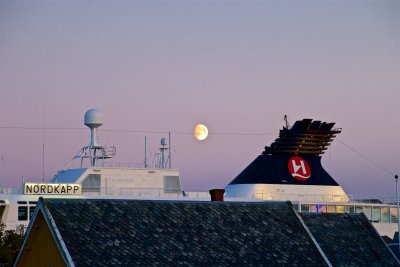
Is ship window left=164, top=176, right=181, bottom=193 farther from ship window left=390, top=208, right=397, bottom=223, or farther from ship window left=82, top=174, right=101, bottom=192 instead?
ship window left=390, top=208, right=397, bottom=223

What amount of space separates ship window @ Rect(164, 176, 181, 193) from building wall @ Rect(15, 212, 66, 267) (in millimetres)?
42247

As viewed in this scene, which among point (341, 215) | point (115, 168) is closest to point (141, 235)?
point (341, 215)

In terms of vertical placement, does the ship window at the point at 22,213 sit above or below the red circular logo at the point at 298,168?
below

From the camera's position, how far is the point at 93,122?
7525 centimetres

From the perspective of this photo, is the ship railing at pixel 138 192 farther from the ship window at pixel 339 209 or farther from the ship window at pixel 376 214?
the ship window at pixel 376 214

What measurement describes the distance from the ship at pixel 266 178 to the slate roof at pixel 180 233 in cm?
3569

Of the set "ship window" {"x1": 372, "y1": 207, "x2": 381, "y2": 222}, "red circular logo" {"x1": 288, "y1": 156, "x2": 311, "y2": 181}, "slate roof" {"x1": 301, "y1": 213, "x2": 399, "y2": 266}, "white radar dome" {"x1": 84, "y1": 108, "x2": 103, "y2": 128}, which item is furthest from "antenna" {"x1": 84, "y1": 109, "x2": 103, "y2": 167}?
"slate roof" {"x1": 301, "y1": 213, "x2": 399, "y2": 266}

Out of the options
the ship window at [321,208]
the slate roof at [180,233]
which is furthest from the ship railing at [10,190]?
the slate roof at [180,233]

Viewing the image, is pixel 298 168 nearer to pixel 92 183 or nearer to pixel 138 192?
pixel 138 192

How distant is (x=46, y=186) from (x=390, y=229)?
3263cm

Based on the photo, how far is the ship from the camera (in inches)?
2985

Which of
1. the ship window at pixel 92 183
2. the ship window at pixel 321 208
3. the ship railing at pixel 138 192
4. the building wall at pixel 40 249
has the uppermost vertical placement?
the ship window at pixel 92 183

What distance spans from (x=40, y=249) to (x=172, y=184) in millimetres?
44263

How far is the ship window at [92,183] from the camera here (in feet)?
248
